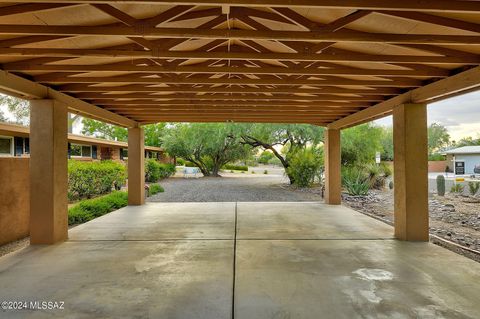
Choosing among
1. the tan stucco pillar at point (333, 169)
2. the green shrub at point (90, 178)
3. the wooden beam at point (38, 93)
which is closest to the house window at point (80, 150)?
the green shrub at point (90, 178)

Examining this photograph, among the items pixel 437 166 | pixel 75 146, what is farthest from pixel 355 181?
pixel 437 166

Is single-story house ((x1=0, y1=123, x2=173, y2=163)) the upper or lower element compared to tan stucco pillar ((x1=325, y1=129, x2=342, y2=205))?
upper

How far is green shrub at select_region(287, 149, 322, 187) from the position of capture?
14.4 metres

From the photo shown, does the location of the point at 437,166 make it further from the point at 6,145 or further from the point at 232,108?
the point at 6,145

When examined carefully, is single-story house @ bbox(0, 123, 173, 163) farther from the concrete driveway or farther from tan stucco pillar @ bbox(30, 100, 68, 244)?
the concrete driveway

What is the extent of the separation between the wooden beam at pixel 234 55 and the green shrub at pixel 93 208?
505cm

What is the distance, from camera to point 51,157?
5027 mm

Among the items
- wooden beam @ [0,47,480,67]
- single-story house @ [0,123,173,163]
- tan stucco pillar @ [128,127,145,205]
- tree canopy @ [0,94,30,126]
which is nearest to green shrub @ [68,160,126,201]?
single-story house @ [0,123,173,163]

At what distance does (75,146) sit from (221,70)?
571 inches

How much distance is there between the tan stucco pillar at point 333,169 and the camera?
939cm

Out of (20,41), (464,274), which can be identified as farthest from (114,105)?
(464,274)

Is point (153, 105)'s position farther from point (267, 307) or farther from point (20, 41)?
point (267, 307)

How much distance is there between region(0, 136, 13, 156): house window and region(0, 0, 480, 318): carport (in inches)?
248

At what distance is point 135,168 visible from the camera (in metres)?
9.16
